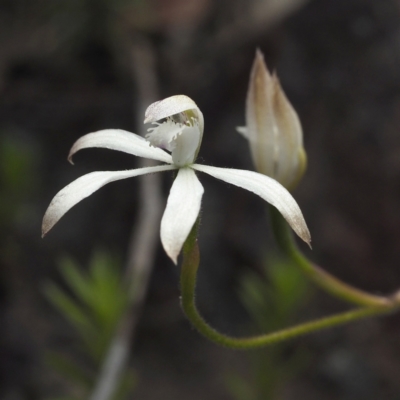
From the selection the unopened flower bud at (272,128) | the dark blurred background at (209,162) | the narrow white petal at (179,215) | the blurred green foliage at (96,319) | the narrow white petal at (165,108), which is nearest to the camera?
the narrow white petal at (179,215)

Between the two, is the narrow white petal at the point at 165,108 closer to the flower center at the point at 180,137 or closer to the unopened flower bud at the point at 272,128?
the flower center at the point at 180,137

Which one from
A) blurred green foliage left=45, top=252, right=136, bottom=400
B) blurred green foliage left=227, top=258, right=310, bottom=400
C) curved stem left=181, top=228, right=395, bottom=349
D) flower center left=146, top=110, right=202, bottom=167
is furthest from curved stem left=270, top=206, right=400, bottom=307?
blurred green foliage left=45, top=252, right=136, bottom=400

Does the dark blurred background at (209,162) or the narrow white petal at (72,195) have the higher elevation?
the narrow white petal at (72,195)

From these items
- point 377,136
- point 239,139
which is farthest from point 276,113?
point 239,139

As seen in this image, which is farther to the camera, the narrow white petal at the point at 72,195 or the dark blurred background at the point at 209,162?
the dark blurred background at the point at 209,162

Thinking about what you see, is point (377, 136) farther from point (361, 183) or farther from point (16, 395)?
point (16, 395)

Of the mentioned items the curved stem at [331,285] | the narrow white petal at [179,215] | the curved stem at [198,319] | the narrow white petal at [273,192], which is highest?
the narrow white petal at [179,215]

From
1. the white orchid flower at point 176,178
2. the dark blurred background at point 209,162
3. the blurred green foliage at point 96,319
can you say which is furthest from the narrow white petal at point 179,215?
the dark blurred background at point 209,162

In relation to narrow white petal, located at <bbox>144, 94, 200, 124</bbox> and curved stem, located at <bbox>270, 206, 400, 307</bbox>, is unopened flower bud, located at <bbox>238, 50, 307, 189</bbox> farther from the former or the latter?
narrow white petal, located at <bbox>144, 94, 200, 124</bbox>
